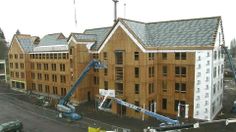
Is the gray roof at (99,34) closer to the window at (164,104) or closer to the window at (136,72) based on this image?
the window at (136,72)

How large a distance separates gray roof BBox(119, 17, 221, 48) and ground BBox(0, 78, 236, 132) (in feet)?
48.0

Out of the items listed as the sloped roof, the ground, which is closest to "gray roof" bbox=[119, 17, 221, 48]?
the ground

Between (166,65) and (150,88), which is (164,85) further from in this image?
(166,65)

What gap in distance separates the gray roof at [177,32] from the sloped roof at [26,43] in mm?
41063

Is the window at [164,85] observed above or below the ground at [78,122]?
above

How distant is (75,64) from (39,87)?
72.1 feet

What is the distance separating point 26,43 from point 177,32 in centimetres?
5028

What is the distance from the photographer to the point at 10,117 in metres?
46.6

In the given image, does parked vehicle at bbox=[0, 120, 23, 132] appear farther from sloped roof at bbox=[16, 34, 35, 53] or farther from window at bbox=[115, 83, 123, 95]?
sloped roof at bbox=[16, 34, 35, 53]

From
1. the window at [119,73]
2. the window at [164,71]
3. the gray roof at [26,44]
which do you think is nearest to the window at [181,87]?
the window at [164,71]

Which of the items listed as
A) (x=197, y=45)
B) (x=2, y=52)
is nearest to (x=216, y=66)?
(x=197, y=45)

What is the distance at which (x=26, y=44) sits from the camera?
72688 millimetres

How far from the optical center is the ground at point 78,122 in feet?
127

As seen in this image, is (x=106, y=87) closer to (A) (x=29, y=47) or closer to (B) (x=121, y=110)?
(B) (x=121, y=110)
